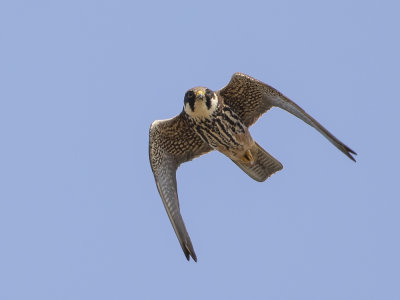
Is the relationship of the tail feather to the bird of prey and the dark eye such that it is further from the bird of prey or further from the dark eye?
the dark eye

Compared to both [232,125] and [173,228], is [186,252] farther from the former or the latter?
[232,125]

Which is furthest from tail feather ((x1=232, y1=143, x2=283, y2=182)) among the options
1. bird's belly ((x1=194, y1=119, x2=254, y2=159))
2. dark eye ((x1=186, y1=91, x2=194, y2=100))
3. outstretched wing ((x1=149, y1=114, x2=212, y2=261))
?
dark eye ((x1=186, y1=91, x2=194, y2=100))

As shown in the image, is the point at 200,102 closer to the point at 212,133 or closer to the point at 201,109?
the point at 201,109

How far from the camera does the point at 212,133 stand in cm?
1244

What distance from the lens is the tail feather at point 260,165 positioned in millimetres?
12906

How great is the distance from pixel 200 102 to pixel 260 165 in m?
1.59

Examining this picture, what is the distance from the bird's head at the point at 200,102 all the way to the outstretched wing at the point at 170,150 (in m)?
0.49

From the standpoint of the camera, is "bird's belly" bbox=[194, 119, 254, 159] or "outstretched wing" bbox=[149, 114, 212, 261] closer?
"bird's belly" bbox=[194, 119, 254, 159]

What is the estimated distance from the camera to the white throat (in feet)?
39.9

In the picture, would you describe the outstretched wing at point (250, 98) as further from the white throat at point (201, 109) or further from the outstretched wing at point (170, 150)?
the outstretched wing at point (170, 150)

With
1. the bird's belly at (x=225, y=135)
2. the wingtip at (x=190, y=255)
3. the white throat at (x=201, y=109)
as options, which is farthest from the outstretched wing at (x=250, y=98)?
the wingtip at (x=190, y=255)

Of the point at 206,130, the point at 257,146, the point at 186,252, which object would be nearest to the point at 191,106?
the point at 206,130

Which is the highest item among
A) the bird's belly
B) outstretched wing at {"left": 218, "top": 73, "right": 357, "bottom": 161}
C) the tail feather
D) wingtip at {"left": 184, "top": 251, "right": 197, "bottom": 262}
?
outstretched wing at {"left": 218, "top": 73, "right": 357, "bottom": 161}

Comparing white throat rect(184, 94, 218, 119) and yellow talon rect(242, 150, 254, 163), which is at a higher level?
white throat rect(184, 94, 218, 119)
